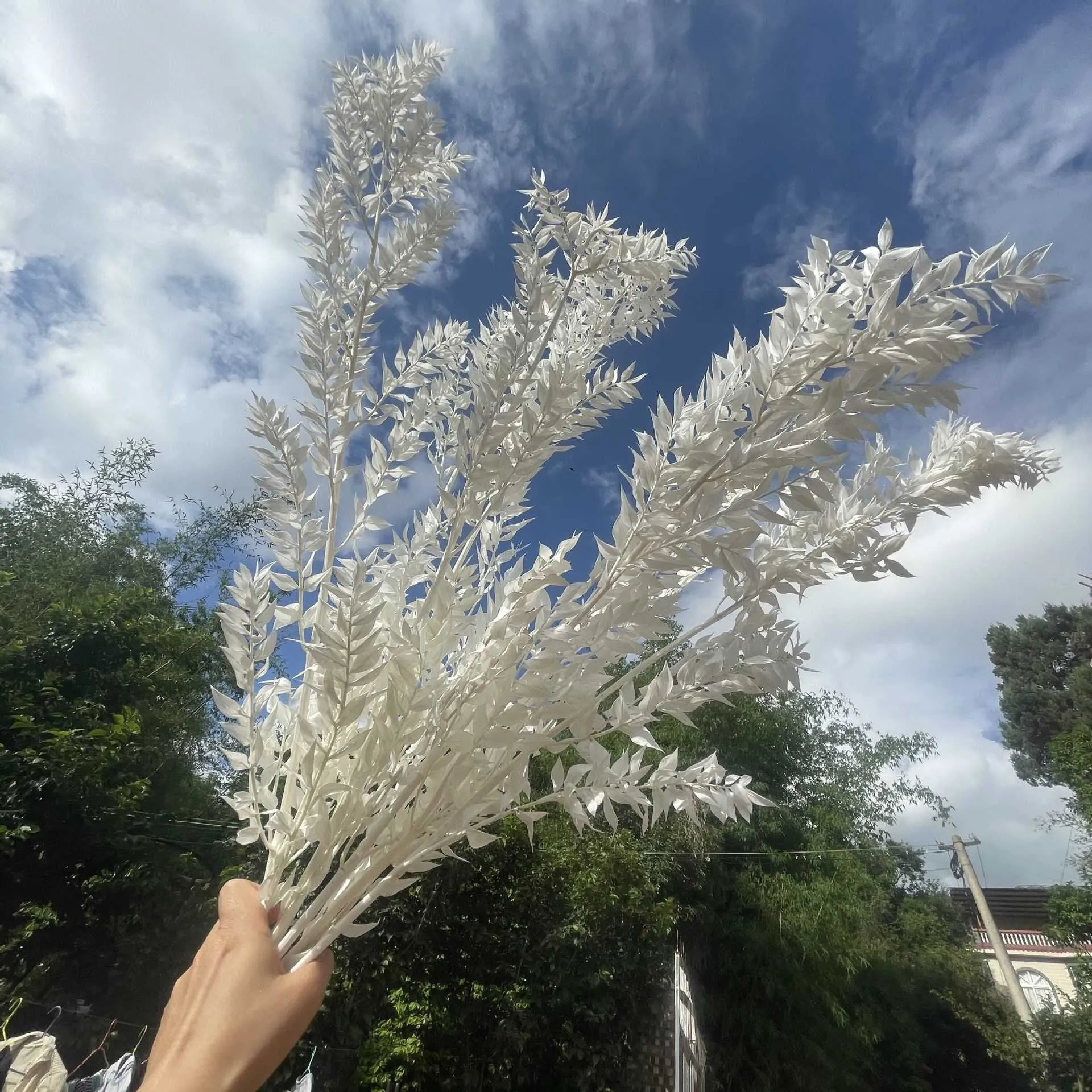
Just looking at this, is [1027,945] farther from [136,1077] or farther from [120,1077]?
[120,1077]

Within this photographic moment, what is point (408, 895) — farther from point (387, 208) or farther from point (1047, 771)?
point (1047, 771)

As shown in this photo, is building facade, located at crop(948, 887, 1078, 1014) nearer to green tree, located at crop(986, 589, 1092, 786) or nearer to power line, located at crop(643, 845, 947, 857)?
green tree, located at crop(986, 589, 1092, 786)

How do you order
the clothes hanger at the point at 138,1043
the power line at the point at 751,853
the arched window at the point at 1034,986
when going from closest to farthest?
the clothes hanger at the point at 138,1043, the power line at the point at 751,853, the arched window at the point at 1034,986

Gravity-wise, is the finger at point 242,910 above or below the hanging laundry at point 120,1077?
above

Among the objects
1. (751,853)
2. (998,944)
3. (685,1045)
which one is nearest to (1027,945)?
(998,944)

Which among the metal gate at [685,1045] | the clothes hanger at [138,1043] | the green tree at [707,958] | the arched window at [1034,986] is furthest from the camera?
the arched window at [1034,986]

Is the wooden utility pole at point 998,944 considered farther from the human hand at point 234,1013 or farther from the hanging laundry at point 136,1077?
the human hand at point 234,1013

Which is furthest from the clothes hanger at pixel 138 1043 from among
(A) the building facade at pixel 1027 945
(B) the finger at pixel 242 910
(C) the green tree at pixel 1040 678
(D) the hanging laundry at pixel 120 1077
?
(C) the green tree at pixel 1040 678

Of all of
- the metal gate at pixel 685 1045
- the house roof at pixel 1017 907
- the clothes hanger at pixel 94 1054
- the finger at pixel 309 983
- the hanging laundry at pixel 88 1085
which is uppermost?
the house roof at pixel 1017 907

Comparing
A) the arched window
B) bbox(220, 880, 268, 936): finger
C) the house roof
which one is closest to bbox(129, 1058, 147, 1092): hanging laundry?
bbox(220, 880, 268, 936): finger

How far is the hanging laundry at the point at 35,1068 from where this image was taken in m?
1.58

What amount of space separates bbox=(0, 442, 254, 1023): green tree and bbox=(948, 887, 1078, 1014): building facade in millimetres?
11063

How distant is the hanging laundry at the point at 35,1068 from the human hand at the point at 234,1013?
5.23 ft

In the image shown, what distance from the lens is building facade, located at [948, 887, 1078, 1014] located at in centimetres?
1091
